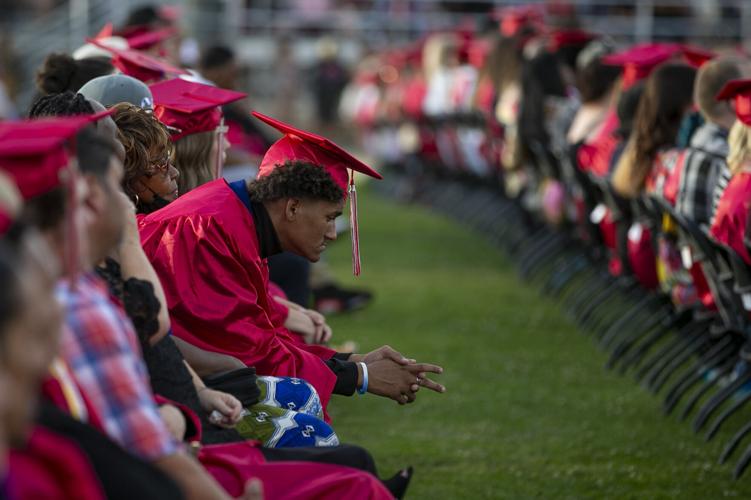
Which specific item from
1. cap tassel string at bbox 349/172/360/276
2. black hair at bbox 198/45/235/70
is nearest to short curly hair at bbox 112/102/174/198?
cap tassel string at bbox 349/172/360/276

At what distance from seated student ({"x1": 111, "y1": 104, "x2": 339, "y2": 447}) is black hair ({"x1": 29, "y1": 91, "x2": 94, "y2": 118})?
5.7 inches

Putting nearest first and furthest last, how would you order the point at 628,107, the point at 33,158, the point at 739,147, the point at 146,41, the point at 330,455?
the point at 33,158, the point at 330,455, the point at 739,147, the point at 146,41, the point at 628,107

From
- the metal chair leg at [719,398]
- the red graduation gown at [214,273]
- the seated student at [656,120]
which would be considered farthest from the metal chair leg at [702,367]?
the red graduation gown at [214,273]

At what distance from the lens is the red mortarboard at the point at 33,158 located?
8.61ft

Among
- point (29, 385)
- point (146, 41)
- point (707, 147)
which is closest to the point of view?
point (29, 385)

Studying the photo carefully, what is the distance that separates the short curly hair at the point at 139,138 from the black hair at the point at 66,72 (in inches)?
64.1

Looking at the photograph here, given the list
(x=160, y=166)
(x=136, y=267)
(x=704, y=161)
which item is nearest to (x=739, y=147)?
(x=704, y=161)

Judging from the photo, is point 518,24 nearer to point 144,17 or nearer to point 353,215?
point 144,17

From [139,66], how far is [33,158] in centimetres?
350

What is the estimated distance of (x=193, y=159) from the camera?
5113 millimetres

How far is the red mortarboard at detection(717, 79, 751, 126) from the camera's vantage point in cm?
546

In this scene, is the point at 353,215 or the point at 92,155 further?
the point at 353,215

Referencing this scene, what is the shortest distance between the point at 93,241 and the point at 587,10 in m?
22.3

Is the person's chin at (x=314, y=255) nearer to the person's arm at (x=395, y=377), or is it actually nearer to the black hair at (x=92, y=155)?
the person's arm at (x=395, y=377)
